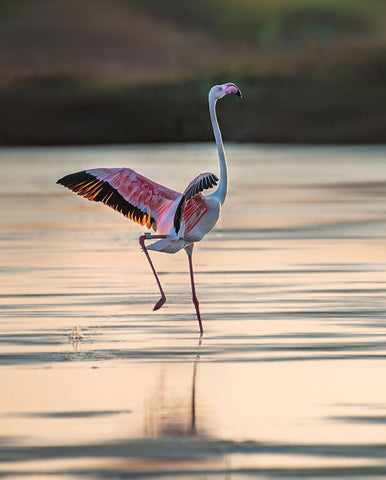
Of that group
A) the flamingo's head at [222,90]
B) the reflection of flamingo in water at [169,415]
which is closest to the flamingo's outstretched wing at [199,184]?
the flamingo's head at [222,90]

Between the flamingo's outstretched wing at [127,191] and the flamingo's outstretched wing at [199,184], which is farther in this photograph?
the flamingo's outstretched wing at [127,191]

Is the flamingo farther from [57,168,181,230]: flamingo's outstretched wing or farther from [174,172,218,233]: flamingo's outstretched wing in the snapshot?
[174,172,218,233]: flamingo's outstretched wing

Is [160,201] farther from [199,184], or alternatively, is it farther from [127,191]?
[199,184]

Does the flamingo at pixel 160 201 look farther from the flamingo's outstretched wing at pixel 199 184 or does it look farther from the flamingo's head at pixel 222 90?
the flamingo's outstretched wing at pixel 199 184

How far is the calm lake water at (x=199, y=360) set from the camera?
316 inches

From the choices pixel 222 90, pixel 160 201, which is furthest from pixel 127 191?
pixel 222 90

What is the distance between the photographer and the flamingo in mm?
13281

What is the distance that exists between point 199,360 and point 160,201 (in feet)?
10.3

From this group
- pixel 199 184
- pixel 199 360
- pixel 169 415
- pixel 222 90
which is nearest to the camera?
pixel 169 415

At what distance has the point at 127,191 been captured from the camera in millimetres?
13844

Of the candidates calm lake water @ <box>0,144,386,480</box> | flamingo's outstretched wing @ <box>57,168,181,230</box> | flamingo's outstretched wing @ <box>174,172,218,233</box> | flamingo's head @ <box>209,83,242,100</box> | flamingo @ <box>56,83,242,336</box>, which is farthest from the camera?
flamingo's outstretched wing @ <box>57,168,181,230</box>

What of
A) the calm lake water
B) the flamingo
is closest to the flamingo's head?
the flamingo

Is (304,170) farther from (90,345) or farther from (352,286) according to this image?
(90,345)

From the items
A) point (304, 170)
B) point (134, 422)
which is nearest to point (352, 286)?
point (134, 422)
